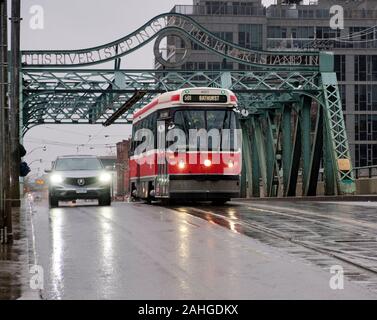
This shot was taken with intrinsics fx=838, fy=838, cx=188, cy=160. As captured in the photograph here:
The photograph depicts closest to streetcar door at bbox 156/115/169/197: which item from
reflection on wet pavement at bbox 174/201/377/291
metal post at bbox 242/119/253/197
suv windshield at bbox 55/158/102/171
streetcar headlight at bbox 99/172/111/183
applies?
streetcar headlight at bbox 99/172/111/183

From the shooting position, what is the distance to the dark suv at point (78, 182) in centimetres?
2747

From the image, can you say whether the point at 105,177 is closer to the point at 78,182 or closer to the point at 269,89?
the point at 78,182

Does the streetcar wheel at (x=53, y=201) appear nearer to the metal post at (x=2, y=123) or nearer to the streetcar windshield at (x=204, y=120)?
the streetcar windshield at (x=204, y=120)

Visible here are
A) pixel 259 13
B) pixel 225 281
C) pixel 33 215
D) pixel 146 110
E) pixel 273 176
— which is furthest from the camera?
pixel 259 13

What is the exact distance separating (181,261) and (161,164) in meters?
15.4

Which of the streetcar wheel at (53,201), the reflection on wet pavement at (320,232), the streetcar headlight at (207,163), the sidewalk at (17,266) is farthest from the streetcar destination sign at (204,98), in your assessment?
the sidewalk at (17,266)

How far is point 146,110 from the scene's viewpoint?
3127 centimetres

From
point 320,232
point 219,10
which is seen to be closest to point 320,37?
point 219,10

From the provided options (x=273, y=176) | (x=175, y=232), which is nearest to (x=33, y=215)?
(x=175, y=232)

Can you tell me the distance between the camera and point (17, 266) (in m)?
11.5

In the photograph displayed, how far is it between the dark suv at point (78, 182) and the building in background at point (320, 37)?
6889cm

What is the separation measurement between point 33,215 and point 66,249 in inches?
372

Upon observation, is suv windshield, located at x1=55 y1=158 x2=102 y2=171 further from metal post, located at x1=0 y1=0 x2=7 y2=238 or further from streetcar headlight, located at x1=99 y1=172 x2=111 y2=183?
metal post, located at x1=0 y1=0 x2=7 y2=238
